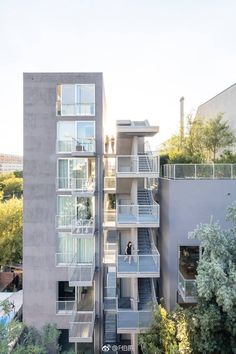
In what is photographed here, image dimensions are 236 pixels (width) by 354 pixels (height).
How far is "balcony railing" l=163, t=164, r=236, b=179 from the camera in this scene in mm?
12445

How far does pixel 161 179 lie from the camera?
15.0m

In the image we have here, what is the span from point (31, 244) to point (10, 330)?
5781mm

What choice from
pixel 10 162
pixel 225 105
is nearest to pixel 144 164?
pixel 225 105

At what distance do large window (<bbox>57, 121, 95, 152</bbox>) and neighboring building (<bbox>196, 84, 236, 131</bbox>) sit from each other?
1187 cm

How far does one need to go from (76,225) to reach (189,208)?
265 inches

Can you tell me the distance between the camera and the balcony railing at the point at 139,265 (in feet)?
41.5

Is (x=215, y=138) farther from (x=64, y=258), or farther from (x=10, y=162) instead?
(x=10, y=162)

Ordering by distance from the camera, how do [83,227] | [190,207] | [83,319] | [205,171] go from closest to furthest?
1. [190,207]
2. [205,171]
3. [83,319]
4. [83,227]

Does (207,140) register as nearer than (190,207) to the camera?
No

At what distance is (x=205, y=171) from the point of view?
1255 cm

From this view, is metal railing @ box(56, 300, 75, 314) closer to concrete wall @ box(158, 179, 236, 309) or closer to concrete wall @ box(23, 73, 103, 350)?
concrete wall @ box(23, 73, 103, 350)

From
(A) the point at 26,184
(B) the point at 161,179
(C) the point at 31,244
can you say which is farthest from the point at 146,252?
(A) the point at 26,184

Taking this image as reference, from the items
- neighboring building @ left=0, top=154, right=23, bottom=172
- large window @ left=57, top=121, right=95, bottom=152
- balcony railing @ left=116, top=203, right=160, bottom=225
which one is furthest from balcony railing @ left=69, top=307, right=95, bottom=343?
neighboring building @ left=0, top=154, right=23, bottom=172

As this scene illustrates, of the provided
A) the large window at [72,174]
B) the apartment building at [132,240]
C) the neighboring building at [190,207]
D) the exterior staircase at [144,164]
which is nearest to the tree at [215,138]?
the apartment building at [132,240]
